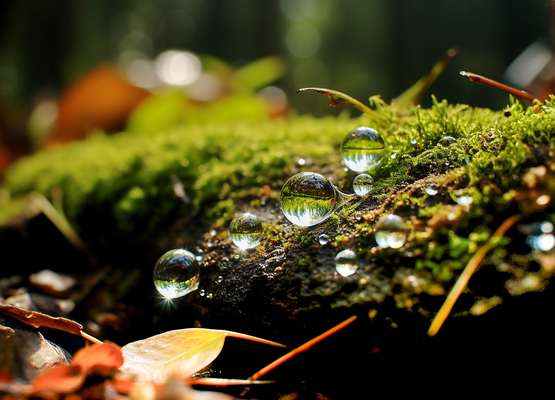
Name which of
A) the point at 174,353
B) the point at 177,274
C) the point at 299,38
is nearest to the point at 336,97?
the point at 177,274

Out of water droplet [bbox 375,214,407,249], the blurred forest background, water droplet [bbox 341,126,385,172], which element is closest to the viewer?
water droplet [bbox 375,214,407,249]

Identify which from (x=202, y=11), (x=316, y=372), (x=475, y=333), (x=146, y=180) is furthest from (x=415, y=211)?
(x=202, y=11)

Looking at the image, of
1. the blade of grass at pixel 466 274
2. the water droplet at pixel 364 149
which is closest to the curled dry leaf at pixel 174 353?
the blade of grass at pixel 466 274

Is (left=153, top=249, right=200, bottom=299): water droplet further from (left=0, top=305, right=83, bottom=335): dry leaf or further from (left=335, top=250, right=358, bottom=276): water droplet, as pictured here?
(left=335, top=250, right=358, bottom=276): water droplet

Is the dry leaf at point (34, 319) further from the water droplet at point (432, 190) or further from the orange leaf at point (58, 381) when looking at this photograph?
the water droplet at point (432, 190)

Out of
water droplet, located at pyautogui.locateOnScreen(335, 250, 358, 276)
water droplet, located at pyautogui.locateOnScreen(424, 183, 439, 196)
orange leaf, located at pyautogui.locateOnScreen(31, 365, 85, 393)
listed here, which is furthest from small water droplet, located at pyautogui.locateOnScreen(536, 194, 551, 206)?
orange leaf, located at pyautogui.locateOnScreen(31, 365, 85, 393)

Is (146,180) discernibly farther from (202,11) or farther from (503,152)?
(202,11)
